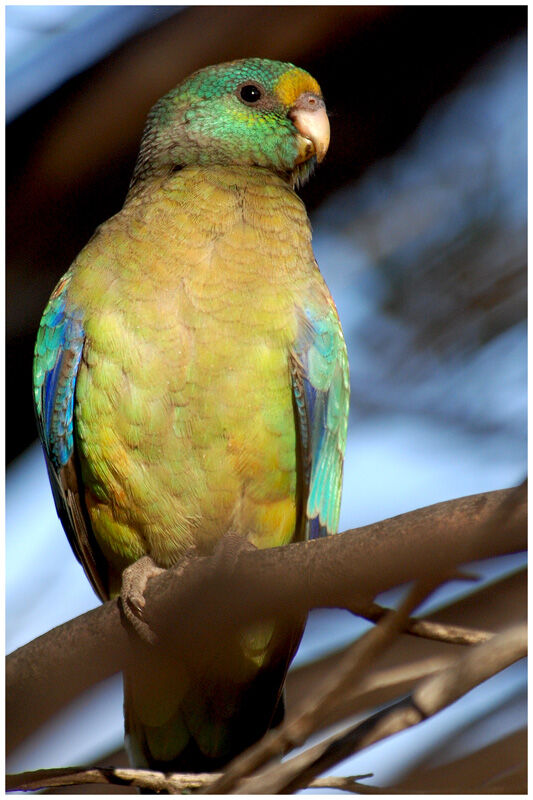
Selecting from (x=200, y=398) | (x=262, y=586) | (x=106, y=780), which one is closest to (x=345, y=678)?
(x=262, y=586)

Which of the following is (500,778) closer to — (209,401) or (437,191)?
Answer: (209,401)

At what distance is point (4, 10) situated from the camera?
1.96 meters

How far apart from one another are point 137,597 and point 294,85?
126cm

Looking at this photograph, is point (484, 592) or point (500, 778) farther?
point (484, 592)

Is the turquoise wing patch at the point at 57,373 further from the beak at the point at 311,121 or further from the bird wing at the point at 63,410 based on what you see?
the beak at the point at 311,121

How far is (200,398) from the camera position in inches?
74.2

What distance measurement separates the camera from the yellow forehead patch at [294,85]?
212cm

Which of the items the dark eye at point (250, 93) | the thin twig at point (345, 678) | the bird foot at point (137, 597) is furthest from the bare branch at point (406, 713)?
the dark eye at point (250, 93)

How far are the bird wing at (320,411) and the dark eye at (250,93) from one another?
1.82 ft

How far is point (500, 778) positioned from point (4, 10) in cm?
187

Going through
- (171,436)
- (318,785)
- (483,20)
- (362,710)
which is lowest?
(318,785)

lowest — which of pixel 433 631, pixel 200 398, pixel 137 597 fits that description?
pixel 433 631

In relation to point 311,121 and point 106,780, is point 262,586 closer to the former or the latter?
point 106,780

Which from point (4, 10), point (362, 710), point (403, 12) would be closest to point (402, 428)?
point (362, 710)
